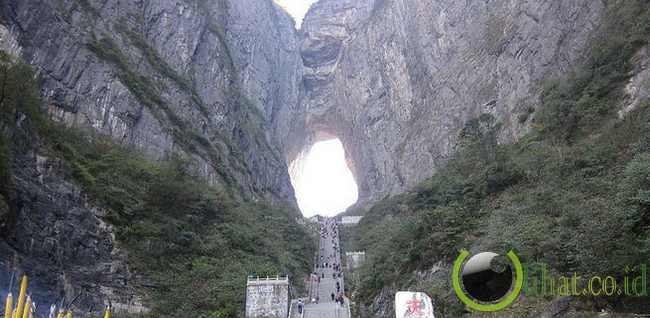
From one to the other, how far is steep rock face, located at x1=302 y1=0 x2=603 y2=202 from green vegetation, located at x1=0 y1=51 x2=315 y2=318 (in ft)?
57.1

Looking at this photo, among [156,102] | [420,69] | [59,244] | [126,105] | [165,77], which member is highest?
[420,69]

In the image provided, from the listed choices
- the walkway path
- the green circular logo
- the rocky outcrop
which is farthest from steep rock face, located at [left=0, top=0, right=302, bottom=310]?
the green circular logo

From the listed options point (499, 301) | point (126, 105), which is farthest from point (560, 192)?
point (126, 105)

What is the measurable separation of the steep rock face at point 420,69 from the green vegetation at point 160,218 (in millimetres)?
17409

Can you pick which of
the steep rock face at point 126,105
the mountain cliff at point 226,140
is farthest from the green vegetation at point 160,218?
the steep rock face at point 126,105

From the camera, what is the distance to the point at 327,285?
26.3 meters

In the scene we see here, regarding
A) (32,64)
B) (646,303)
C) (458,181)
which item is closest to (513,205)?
(458,181)

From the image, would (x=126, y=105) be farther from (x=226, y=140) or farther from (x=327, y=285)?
(x=327, y=285)

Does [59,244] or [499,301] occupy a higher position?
[59,244]

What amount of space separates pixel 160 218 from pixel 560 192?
16.2 metres

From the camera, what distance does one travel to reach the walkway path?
19820 mm

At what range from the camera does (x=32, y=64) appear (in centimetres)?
2442

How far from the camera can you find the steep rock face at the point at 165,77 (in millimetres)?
25859

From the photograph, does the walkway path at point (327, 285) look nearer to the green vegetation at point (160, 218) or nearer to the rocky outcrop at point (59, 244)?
the green vegetation at point (160, 218)
